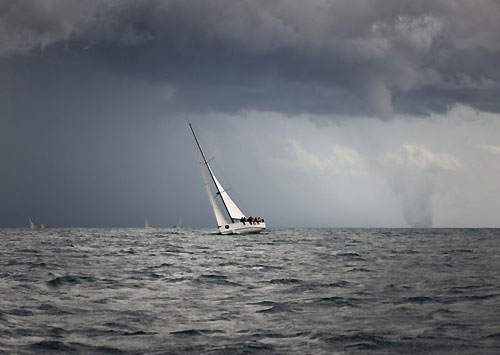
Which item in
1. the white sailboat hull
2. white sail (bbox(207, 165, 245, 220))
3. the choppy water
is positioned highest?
white sail (bbox(207, 165, 245, 220))

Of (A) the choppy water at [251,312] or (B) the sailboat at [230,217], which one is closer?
(A) the choppy water at [251,312]

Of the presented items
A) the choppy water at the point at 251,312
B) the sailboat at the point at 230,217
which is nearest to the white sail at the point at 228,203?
the sailboat at the point at 230,217

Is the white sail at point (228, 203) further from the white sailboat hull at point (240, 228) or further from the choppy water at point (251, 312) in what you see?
the choppy water at point (251, 312)

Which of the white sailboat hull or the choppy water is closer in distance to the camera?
the choppy water

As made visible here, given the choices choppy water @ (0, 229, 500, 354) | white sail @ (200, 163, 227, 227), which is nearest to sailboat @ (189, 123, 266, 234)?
white sail @ (200, 163, 227, 227)

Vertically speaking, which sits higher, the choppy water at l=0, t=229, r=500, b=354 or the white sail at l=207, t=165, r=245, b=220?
the white sail at l=207, t=165, r=245, b=220

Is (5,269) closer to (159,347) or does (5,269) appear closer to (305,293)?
(305,293)

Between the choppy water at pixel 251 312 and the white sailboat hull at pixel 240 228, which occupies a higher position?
the white sailboat hull at pixel 240 228

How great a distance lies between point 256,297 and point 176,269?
13.0 meters

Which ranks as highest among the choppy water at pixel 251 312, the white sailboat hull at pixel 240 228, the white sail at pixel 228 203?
the white sail at pixel 228 203

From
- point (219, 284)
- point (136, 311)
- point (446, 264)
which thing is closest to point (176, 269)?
point (219, 284)

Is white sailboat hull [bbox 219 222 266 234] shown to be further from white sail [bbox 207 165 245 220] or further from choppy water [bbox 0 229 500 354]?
choppy water [bbox 0 229 500 354]

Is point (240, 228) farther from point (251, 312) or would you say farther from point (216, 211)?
point (251, 312)

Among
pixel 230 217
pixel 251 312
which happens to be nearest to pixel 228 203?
pixel 230 217
